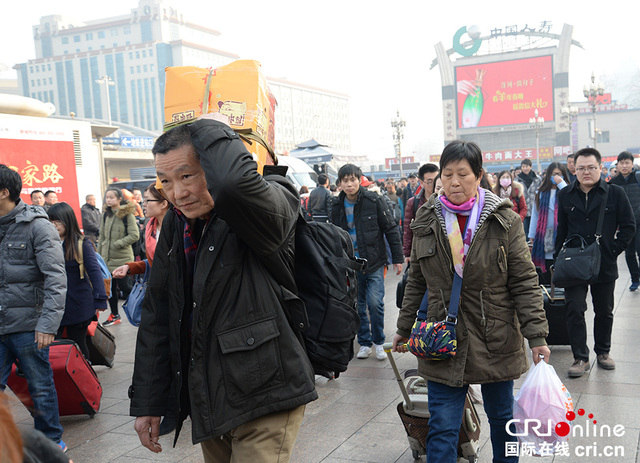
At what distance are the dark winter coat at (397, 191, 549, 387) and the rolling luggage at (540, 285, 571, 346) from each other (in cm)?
302

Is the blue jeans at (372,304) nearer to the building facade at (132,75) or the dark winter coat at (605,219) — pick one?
the dark winter coat at (605,219)

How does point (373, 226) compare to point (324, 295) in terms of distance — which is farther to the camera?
point (373, 226)

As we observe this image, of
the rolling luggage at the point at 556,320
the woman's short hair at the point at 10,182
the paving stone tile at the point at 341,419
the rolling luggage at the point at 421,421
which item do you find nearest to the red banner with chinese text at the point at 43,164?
the woman's short hair at the point at 10,182

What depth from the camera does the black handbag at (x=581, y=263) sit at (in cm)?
501

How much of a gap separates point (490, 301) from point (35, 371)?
3.09 m

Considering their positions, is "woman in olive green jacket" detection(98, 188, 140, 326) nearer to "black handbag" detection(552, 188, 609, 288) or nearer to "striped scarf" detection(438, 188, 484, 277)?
"black handbag" detection(552, 188, 609, 288)

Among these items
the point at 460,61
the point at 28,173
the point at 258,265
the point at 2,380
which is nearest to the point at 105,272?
the point at 2,380

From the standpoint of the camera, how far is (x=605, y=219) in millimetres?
5207

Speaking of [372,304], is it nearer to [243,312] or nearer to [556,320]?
[556,320]

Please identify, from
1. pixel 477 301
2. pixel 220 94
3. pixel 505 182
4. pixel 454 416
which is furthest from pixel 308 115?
pixel 454 416

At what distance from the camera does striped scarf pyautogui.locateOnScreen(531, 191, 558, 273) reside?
7.15 m

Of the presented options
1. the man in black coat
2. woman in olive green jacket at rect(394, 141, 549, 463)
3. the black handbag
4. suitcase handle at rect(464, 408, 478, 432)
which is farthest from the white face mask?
woman in olive green jacket at rect(394, 141, 549, 463)

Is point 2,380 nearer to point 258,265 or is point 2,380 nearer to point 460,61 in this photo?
point 258,265

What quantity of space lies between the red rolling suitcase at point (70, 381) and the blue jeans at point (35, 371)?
507 millimetres
